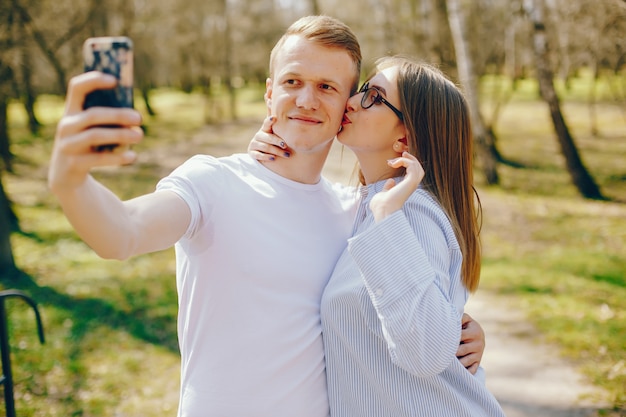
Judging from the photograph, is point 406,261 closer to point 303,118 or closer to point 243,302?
point 243,302

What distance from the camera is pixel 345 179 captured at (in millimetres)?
14773

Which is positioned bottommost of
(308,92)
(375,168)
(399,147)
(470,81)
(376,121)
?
(470,81)

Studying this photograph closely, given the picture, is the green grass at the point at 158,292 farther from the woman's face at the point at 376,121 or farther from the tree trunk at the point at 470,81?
the woman's face at the point at 376,121

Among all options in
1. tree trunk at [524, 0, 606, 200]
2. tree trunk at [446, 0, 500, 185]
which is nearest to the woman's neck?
tree trunk at [446, 0, 500, 185]

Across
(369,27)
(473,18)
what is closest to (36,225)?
(473,18)

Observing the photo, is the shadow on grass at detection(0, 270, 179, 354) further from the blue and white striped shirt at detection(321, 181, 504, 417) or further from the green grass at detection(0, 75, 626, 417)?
the blue and white striped shirt at detection(321, 181, 504, 417)

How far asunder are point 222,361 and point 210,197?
1.91 feet

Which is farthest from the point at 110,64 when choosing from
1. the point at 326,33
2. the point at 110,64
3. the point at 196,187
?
the point at 326,33

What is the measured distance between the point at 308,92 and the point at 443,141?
589 mm

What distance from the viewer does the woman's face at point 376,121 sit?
233cm

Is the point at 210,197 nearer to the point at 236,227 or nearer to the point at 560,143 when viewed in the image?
the point at 236,227

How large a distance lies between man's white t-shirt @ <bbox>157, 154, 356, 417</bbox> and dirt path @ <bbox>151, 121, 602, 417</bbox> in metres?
1.26

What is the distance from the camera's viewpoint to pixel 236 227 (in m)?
2.00

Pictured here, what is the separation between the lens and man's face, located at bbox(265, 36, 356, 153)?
2.28 meters
